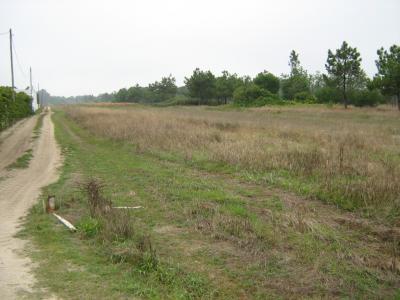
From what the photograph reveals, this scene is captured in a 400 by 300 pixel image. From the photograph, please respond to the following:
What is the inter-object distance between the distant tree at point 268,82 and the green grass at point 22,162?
55.6 meters

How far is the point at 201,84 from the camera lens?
75.8 metres

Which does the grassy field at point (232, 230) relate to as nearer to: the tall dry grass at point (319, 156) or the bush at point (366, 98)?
the tall dry grass at point (319, 156)

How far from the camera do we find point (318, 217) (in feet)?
23.9

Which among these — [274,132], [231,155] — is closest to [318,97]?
[274,132]

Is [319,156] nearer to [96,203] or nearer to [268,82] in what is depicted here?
[96,203]

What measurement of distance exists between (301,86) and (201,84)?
59.9 feet

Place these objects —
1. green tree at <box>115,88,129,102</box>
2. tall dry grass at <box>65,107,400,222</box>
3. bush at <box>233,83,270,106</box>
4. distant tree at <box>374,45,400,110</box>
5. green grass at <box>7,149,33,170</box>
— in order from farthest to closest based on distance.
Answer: green tree at <box>115,88,129,102</box>, bush at <box>233,83,270,106</box>, distant tree at <box>374,45,400,110</box>, green grass at <box>7,149,33,170</box>, tall dry grass at <box>65,107,400,222</box>

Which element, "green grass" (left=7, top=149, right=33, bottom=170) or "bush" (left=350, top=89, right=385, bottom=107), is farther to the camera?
"bush" (left=350, top=89, right=385, bottom=107)

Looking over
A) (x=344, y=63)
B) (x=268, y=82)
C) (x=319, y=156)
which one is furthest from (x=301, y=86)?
(x=319, y=156)

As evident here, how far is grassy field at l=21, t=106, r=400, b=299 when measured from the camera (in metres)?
4.90

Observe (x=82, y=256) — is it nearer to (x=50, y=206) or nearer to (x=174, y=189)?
(x=50, y=206)

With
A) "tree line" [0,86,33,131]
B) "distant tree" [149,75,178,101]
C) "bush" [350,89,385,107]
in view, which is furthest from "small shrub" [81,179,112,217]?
"distant tree" [149,75,178,101]

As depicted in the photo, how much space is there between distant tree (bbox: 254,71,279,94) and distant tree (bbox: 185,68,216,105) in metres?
9.52

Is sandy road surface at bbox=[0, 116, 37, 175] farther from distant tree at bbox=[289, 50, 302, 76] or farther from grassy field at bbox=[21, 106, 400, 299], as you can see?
distant tree at bbox=[289, 50, 302, 76]
